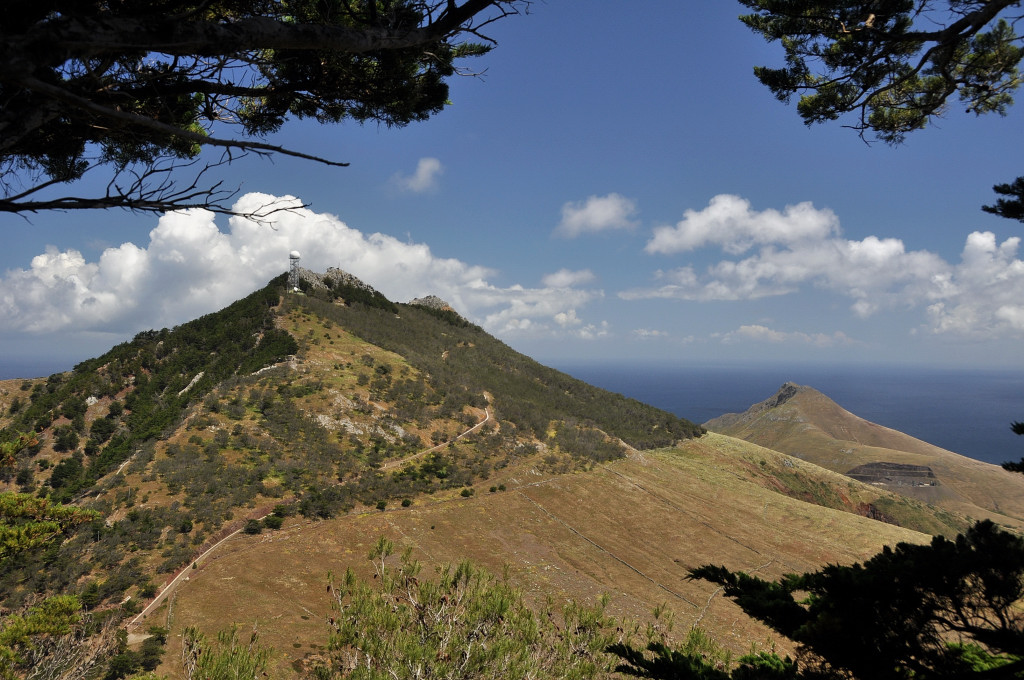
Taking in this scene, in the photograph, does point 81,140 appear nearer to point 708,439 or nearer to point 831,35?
point 831,35

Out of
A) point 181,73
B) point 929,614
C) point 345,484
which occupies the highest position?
point 181,73

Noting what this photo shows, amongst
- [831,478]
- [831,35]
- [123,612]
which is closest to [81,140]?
[831,35]

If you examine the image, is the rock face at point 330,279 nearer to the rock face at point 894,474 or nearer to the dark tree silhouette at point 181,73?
the dark tree silhouette at point 181,73

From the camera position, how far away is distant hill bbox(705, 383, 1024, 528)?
220 ft

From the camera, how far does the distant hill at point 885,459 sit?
220ft

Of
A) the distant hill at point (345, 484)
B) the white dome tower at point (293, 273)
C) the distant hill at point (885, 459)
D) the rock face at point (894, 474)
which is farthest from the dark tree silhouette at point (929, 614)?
the rock face at point (894, 474)

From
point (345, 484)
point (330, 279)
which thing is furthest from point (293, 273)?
point (345, 484)

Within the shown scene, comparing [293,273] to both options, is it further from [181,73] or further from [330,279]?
[181,73]

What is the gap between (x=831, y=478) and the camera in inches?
1615

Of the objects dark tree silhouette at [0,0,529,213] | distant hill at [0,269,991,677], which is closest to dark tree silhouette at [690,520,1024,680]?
dark tree silhouette at [0,0,529,213]

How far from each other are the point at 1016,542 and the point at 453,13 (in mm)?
6431

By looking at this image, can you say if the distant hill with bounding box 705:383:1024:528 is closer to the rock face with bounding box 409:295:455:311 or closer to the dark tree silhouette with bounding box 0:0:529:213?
the rock face with bounding box 409:295:455:311

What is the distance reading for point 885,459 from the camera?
7825 centimetres

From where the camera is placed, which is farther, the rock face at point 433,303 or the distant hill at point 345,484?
the rock face at point 433,303
